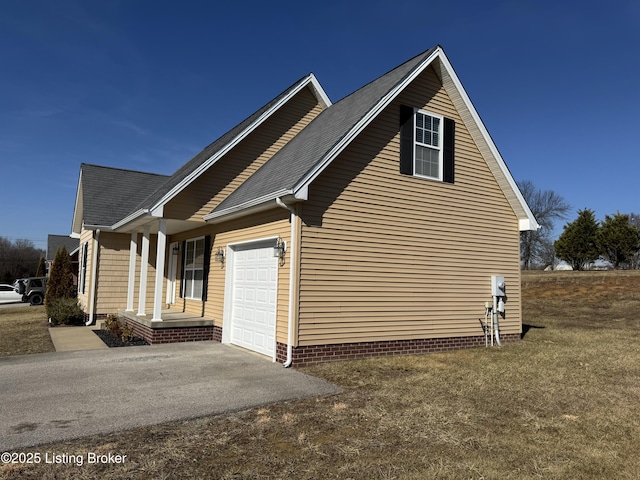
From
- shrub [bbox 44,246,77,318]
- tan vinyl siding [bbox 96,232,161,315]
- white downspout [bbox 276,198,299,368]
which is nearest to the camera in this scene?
white downspout [bbox 276,198,299,368]

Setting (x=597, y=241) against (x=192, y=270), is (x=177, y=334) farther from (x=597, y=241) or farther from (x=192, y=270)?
(x=597, y=241)

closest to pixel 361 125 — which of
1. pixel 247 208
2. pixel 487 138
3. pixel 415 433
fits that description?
pixel 247 208

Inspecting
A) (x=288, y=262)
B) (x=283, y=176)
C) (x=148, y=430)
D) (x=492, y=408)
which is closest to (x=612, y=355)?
(x=492, y=408)

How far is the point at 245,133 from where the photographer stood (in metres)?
12.0

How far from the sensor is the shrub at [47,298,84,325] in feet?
47.9

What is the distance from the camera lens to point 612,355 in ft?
31.1

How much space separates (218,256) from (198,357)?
3112mm

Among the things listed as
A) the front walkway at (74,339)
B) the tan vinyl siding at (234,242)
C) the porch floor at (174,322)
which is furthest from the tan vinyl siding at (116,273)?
the porch floor at (174,322)

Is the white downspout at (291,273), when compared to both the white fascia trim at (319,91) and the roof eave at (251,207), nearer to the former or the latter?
the roof eave at (251,207)

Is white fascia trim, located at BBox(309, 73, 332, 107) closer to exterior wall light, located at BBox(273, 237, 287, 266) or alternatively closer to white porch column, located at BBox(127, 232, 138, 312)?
exterior wall light, located at BBox(273, 237, 287, 266)

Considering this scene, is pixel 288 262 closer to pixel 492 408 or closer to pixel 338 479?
pixel 492 408

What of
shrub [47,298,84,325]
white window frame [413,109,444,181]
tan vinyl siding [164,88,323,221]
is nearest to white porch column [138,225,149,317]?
tan vinyl siding [164,88,323,221]

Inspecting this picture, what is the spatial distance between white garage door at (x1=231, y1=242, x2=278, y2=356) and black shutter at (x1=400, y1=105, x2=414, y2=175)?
3.49m

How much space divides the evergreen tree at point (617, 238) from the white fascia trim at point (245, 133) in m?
30.1
